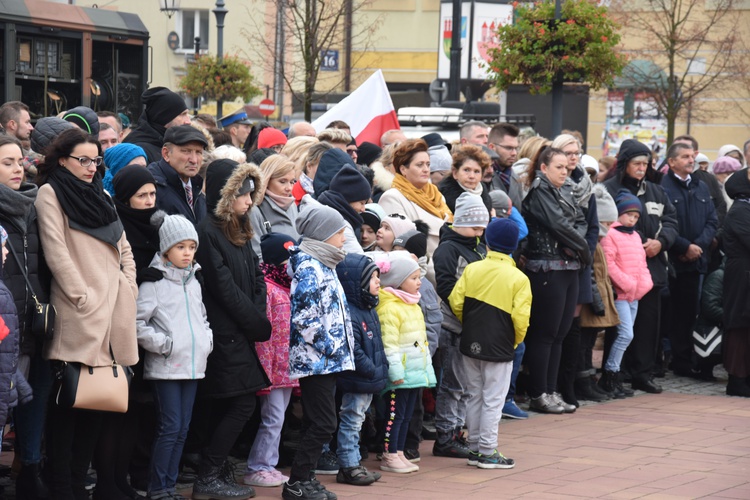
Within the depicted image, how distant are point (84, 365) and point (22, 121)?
3.74m

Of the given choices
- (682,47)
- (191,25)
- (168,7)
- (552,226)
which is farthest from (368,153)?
(191,25)

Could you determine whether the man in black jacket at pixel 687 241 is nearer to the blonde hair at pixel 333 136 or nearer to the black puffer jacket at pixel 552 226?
the black puffer jacket at pixel 552 226

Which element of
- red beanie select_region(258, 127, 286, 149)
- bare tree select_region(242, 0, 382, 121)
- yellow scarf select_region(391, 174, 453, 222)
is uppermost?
bare tree select_region(242, 0, 382, 121)

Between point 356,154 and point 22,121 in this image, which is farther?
point 356,154

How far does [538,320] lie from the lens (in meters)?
9.82

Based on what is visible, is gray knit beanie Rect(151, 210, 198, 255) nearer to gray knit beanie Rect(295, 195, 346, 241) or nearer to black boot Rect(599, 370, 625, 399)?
gray knit beanie Rect(295, 195, 346, 241)

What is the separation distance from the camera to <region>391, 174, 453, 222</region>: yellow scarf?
364 inches

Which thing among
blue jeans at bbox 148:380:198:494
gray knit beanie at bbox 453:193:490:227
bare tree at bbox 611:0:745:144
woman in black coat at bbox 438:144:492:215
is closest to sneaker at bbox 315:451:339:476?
blue jeans at bbox 148:380:198:494

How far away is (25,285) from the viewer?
20.0ft

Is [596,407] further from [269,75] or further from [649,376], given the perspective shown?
[269,75]

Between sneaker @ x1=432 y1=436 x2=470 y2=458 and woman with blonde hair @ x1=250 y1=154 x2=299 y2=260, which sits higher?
woman with blonde hair @ x1=250 y1=154 x2=299 y2=260

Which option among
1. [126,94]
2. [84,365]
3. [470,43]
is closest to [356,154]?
[84,365]

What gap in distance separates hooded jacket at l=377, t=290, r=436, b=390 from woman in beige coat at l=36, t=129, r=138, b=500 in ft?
5.93

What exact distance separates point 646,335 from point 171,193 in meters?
5.62
